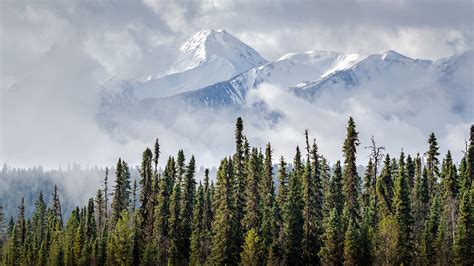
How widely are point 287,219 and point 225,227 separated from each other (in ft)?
29.2

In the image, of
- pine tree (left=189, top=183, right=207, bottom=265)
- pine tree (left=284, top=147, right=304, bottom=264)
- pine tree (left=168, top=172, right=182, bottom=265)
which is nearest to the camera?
pine tree (left=284, top=147, right=304, bottom=264)

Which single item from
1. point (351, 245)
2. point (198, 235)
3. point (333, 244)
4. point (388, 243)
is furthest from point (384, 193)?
point (198, 235)

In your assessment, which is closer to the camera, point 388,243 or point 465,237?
point 388,243

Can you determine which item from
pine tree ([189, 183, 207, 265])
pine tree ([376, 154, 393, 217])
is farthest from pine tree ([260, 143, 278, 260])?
pine tree ([376, 154, 393, 217])

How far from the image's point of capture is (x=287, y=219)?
9925cm

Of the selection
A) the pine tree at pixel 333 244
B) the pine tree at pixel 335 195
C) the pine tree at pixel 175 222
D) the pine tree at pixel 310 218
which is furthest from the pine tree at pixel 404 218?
the pine tree at pixel 175 222

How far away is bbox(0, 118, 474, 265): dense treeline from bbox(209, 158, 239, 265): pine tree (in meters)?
0.15

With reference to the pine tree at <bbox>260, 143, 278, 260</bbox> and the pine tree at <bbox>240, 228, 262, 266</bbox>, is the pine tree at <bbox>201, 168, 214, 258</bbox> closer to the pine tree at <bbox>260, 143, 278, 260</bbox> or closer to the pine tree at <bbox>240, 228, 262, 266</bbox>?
the pine tree at <bbox>260, 143, 278, 260</bbox>

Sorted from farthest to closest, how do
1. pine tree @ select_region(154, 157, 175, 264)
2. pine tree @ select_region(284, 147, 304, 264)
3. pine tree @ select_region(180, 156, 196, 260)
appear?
pine tree @ select_region(180, 156, 196, 260)
pine tree @ select_region(154, 157, 175, 264)
pine tree @ select_region(284, 147, 304, 264)

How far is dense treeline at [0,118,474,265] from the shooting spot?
305 feet

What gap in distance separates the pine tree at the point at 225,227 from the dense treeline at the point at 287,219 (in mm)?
148

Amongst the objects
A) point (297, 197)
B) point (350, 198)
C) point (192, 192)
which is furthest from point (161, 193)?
point (350, 198)

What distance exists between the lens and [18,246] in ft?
492

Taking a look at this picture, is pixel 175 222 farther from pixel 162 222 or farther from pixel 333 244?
pixel 333 244
